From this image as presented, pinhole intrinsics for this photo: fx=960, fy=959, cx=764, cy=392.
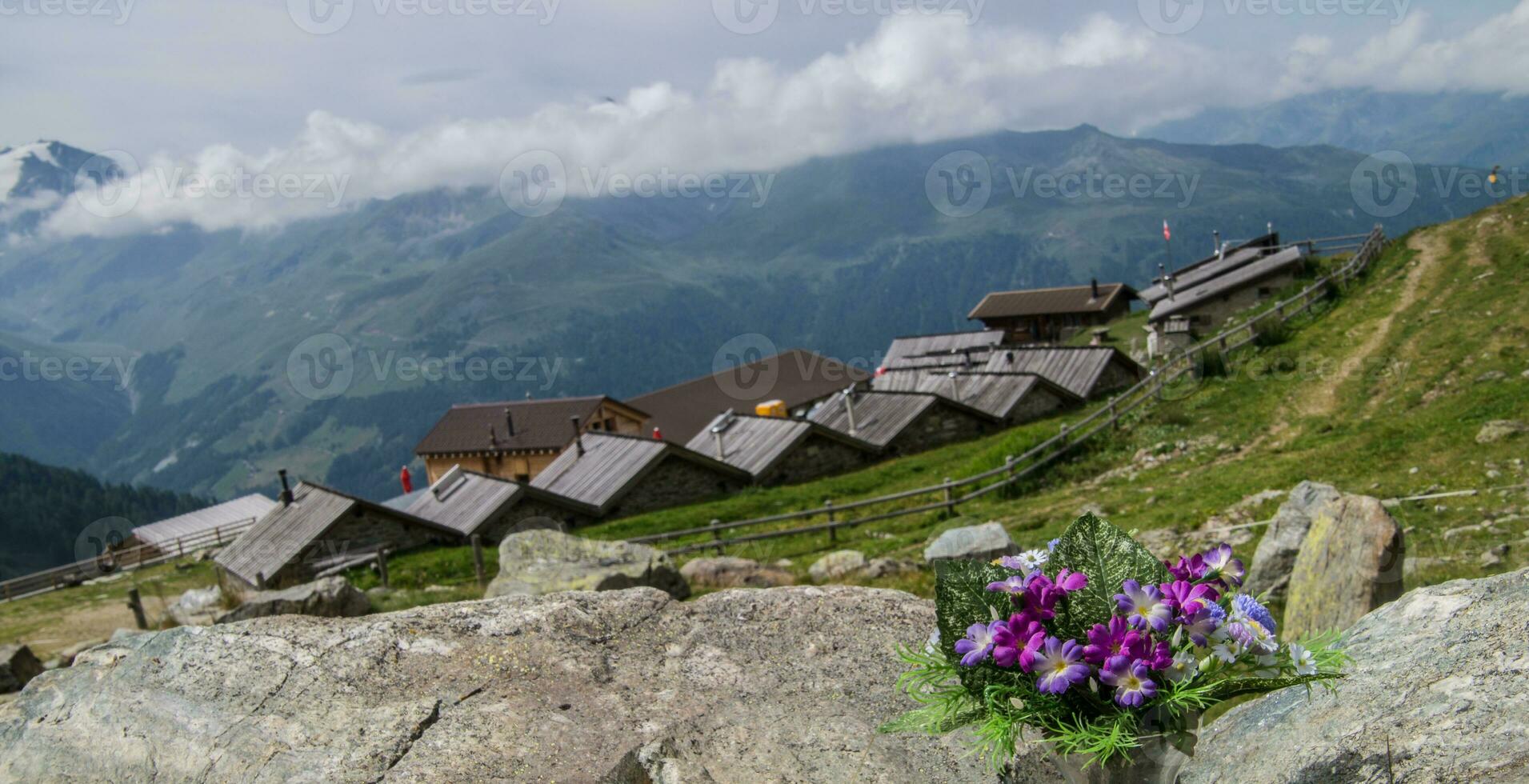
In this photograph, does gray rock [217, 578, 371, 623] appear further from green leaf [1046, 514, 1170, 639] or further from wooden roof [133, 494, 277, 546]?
wooden roof [133, 494, 277, 546]

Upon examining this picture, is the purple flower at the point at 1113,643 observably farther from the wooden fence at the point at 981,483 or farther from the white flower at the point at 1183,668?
the wooden fence at the point at 981,483

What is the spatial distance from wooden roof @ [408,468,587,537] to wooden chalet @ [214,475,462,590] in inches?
40.3

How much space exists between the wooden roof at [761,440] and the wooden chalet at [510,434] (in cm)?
2940

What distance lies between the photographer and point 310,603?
14055mm

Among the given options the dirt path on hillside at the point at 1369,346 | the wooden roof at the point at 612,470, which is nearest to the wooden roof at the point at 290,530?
the wooden roof at the point at 612,470

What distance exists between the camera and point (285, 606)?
14.0 meters

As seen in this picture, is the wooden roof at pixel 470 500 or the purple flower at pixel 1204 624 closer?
the purple flower at pixel 1204 624

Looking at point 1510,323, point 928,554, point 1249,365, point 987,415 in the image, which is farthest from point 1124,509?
point 987,415

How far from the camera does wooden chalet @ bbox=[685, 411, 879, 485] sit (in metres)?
35.5

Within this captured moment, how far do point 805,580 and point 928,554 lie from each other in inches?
99.1

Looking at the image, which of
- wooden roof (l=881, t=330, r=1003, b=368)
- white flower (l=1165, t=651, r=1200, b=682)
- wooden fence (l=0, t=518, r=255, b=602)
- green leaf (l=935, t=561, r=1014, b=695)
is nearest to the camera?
white flower (l=1165, t=651, r=1200, b=682)

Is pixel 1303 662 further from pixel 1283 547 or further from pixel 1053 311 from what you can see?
pixel 1053 311

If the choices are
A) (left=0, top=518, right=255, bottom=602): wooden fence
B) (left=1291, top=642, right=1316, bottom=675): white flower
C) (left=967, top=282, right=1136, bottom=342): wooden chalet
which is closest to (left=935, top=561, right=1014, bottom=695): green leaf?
(left=1291, top=642, right=1316, bottom=675): white flower

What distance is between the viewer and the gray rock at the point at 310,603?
13906 mm
